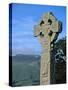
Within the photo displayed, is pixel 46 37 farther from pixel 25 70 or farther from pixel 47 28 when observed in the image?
pixel 25 70

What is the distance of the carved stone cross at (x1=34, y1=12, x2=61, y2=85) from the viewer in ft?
6.77

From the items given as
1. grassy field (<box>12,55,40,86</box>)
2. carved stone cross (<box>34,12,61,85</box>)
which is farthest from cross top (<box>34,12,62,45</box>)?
grassy field (<box>12,55,40,86</box>)

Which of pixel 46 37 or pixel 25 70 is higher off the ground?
pixel 46 37

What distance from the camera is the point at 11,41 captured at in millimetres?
2006

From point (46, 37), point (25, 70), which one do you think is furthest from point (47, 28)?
point (25, 70)

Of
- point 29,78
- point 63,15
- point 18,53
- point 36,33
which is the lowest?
point 29,78

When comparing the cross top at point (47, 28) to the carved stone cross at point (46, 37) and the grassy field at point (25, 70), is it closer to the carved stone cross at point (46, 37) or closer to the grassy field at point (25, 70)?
the carved stone cross at point (46, 37)

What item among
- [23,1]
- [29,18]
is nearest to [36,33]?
[29,18]

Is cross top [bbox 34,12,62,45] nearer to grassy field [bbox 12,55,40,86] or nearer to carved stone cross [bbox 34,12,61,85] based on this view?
carved stone cross [bbox 34,12,61,85]

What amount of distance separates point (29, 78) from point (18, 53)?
0.64ft

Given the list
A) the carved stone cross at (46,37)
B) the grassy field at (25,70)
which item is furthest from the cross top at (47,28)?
the grassy field at (25,70)

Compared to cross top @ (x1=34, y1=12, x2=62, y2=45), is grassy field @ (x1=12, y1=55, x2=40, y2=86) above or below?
below

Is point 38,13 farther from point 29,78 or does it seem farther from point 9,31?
point 29,78

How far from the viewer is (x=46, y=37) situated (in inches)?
82.1
